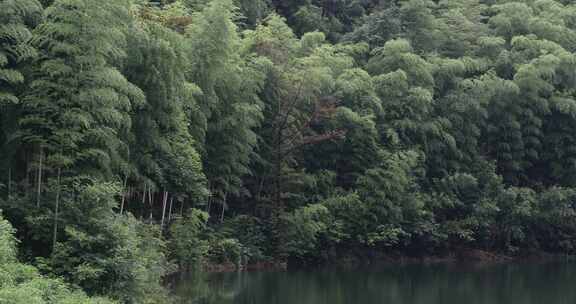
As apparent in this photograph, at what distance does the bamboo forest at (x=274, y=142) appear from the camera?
17.2m

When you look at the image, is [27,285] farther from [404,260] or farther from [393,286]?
[404,260]

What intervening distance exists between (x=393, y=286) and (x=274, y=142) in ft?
23.3

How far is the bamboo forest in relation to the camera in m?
17.2

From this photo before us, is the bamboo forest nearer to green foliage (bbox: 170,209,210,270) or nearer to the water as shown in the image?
green foliage (bbox: 170,209,210,270)

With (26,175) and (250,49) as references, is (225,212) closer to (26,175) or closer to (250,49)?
(250,49)

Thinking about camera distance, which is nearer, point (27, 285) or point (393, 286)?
point (27, 285)

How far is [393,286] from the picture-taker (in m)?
24.8

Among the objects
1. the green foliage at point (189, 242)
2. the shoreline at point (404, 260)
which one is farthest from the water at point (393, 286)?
the shoreline at point (404, 260)

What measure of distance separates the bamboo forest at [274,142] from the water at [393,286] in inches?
13.4

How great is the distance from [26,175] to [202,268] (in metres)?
6.99

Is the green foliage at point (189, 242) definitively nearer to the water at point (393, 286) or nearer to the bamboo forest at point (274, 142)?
the bamboo forest at point (274, 142)

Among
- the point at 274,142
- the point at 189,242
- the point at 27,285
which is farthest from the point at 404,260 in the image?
the point at 27,285

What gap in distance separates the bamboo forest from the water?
13.4 inches

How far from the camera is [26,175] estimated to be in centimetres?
1980
